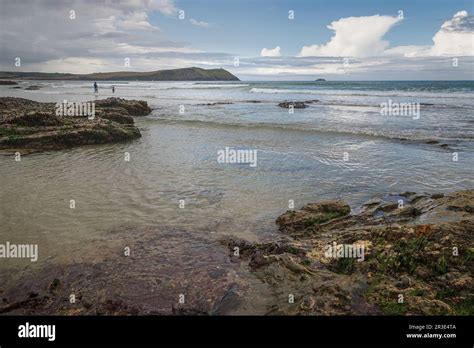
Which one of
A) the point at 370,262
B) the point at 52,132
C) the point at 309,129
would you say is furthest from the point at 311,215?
the point at 309,129

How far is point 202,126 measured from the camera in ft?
84.6

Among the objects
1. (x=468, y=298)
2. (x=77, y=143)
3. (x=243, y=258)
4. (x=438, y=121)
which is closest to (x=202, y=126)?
(x=77, y=143)

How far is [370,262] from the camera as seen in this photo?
20.3 feet

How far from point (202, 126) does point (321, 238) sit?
63.2 feet

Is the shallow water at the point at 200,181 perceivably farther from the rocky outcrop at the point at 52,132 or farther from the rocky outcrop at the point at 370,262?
the rocky outcrop at the point at 370,262

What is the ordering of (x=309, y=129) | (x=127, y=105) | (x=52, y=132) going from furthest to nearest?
(x=127, y=105), (x=309, y=129), (x=52, y=132)

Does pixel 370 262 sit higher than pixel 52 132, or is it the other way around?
pixel 52 132

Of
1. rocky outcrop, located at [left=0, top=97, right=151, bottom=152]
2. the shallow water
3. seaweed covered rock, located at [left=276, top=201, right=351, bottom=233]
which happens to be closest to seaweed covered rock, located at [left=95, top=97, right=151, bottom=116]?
rocky outcrop, located at [left=0, top=97, right=151, bottom=152]

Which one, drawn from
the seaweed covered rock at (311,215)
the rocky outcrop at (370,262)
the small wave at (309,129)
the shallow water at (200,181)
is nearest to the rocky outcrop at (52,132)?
the shallow water at (200,181)

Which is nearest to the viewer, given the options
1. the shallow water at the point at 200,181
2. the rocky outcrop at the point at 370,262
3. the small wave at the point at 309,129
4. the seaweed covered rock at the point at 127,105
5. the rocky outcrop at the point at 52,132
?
the rocky outcrop at the point at 370,262

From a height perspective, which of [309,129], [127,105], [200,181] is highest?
[127,105]

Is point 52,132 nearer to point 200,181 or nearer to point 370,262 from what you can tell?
point 200,181

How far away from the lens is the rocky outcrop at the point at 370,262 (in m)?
5.08
